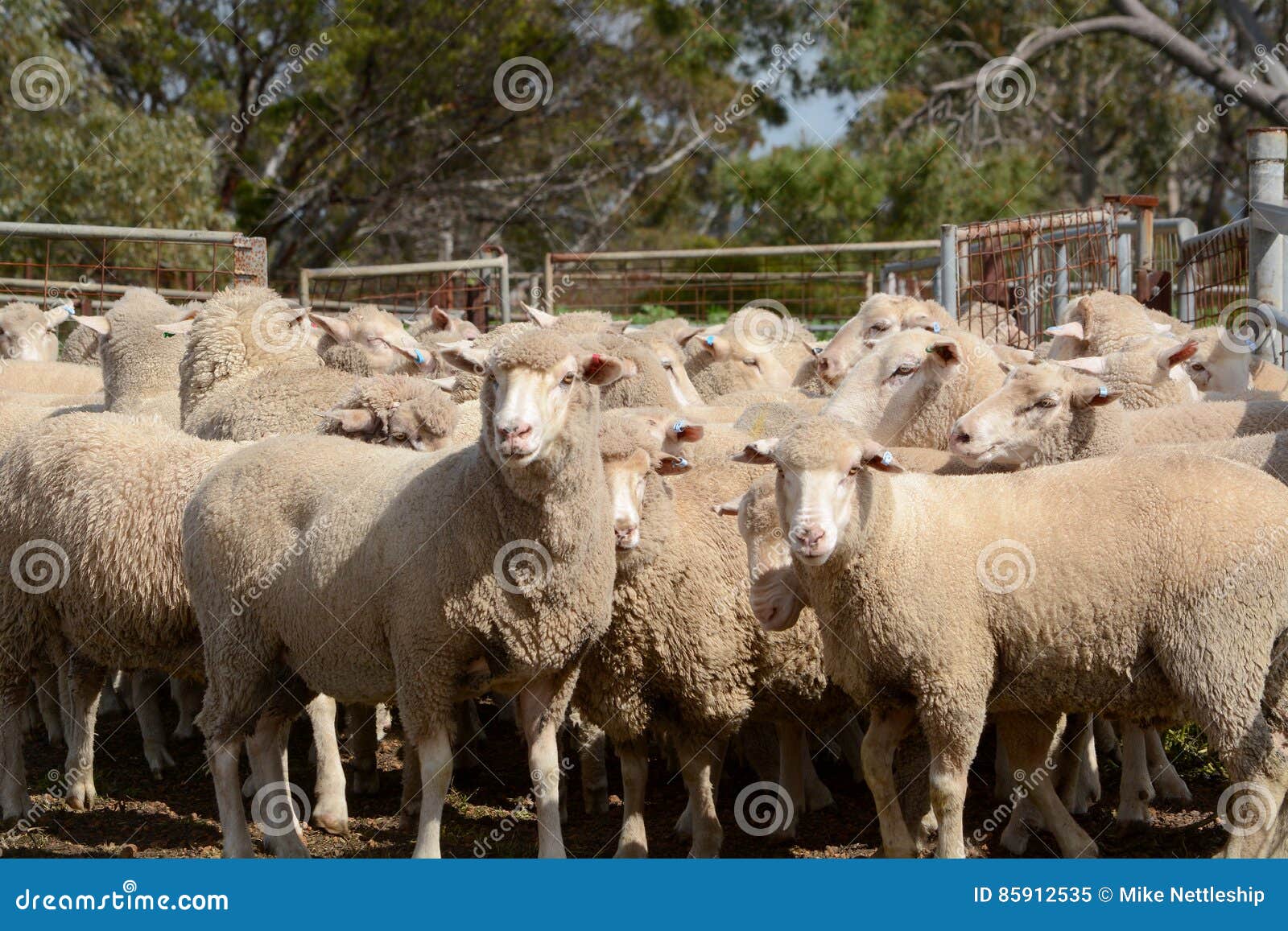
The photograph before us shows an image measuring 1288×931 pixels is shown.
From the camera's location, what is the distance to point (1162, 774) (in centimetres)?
577

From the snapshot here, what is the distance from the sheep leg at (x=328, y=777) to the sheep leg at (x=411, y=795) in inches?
8.8

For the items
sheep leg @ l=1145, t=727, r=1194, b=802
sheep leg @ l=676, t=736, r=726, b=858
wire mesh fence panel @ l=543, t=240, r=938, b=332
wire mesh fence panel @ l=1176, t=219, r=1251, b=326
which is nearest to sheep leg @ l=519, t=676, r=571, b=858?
sheep leg @ l=676, t=736, r=726, b=858

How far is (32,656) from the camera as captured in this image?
588 cm

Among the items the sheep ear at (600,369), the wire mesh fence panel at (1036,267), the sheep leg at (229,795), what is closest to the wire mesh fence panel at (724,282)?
the wire mesh fence panel at (1036,267)

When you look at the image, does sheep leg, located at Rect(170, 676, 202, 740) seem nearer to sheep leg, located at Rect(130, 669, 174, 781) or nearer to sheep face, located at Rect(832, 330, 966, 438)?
sheep leg, located at Rect(130, 669, 174, 781)

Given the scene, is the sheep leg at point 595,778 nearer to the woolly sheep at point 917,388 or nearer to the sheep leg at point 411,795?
the sheep leg at point 411,795

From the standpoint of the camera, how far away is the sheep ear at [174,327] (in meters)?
7.85

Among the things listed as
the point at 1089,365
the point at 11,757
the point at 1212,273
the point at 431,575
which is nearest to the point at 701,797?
the point at 431,575

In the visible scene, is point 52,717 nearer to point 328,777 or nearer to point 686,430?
point 328,777

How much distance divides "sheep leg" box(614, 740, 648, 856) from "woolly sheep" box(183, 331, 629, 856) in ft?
1.49

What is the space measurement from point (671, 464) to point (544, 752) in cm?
113

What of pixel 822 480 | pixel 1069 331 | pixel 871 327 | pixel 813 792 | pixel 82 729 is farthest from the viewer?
pixel 871 327

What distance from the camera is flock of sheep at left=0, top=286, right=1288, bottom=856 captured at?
4.43 meters

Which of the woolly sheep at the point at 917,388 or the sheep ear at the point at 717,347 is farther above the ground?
the sheep ear at the point at 717,347
